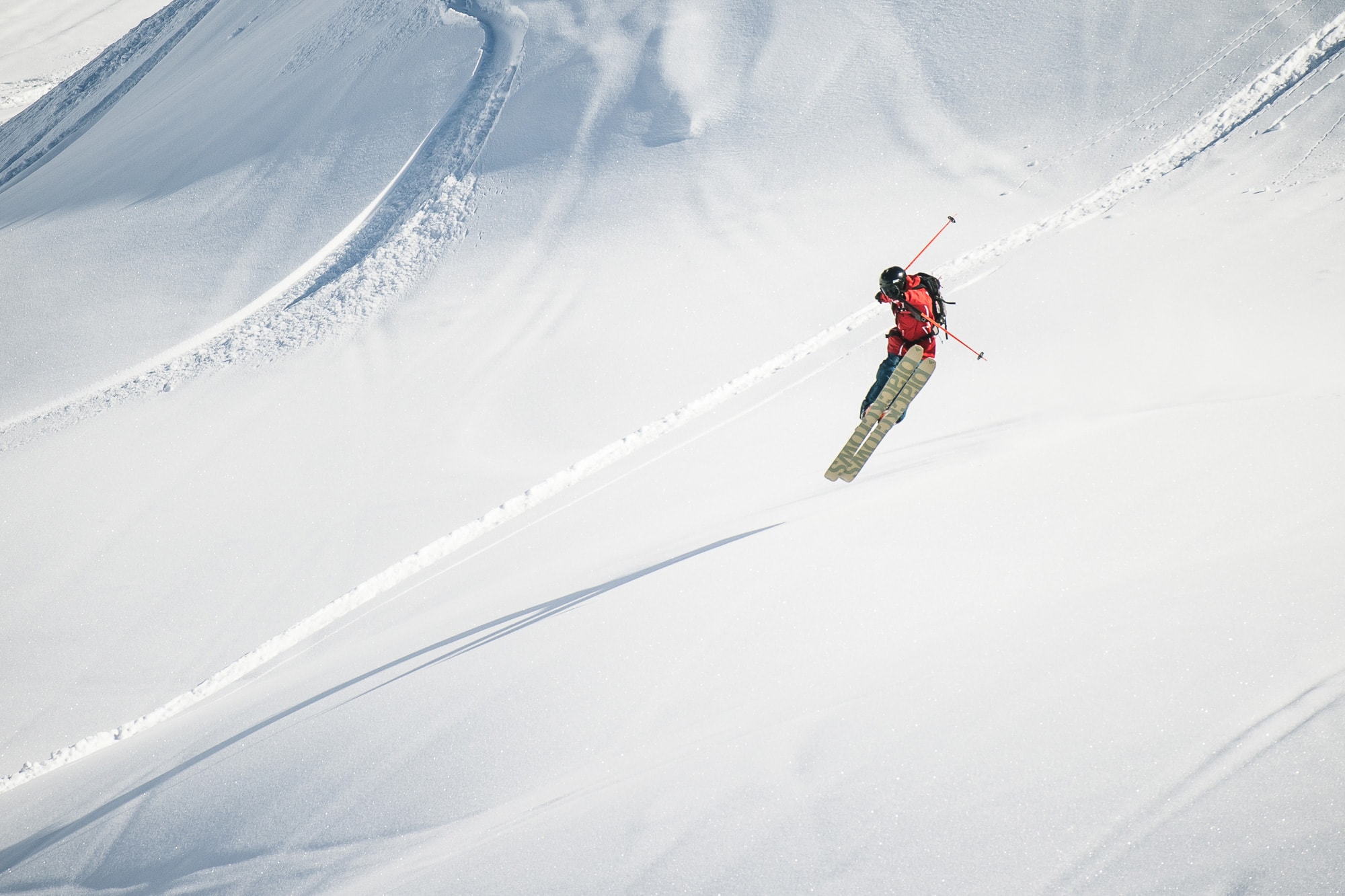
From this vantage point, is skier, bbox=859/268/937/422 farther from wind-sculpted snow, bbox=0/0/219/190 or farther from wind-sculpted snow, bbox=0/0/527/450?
wind-sculpted snow, bbox=0/0/219/190

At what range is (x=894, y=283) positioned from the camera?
18.2 ft

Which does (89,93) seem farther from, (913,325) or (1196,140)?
(1196,140)

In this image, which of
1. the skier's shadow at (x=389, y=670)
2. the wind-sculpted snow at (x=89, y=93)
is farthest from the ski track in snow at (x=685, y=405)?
the wind-sculpted snow at (x=89, y=93)

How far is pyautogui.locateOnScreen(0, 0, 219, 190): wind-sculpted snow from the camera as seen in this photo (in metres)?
16.1

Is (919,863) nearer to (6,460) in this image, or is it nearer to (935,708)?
(935,708)

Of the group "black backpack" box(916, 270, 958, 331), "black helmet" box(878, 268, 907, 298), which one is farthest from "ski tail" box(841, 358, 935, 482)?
"black helmet" box(878, 268, 907, 298)

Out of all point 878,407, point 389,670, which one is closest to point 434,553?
point 389,670

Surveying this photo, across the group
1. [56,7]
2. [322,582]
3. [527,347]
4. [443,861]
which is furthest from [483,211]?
[56,7]

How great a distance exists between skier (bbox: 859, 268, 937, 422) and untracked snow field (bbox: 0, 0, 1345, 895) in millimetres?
691

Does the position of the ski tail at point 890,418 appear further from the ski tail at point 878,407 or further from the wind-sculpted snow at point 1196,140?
the wind-sculpted snow at point 1196,140

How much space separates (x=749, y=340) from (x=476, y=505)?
9.48 ft

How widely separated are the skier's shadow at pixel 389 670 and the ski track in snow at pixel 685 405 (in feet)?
3.60

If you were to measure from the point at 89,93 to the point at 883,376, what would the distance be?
62.0ft

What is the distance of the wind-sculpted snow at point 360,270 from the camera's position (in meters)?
9.30
